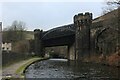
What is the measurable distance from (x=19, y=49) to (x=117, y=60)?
175ft

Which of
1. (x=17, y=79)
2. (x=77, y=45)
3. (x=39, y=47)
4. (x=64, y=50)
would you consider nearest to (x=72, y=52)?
(x=77, y=45)

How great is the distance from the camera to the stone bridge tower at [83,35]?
68.9m

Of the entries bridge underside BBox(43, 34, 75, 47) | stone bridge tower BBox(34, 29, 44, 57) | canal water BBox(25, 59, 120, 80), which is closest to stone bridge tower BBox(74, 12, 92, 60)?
bridge underside BBox(43, 34, 75, 47)

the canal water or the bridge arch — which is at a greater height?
the bridge arch

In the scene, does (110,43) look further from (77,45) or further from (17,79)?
(17,79)

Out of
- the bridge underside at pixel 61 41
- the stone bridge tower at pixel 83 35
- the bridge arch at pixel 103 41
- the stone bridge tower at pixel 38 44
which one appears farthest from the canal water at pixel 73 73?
the stone bridge tower at pixel 38 44

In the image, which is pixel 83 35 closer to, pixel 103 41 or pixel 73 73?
pixel 103 41

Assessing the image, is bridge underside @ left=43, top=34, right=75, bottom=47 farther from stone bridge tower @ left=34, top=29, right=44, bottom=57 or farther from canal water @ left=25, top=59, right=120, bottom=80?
canal water @ left=25, top=59, right=120, bottom=80

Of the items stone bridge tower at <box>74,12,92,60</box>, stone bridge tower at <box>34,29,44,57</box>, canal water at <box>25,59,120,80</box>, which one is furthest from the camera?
stone bridge tower at <box>34,29,44,57</box>

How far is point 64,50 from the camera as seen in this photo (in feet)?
381

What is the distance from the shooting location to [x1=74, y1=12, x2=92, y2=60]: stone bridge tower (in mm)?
68938

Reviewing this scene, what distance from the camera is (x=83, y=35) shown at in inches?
2758

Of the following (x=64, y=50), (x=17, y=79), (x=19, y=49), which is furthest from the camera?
(x=64, y=50)

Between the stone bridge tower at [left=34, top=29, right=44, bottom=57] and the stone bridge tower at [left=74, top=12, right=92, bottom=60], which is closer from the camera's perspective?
the stone bridge tower at [left=74, top=12, right=92, bottom=60]
